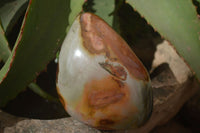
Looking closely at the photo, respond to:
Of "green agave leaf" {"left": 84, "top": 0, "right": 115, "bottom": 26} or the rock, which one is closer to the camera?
the rock

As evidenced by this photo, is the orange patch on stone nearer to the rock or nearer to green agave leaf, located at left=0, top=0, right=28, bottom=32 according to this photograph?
the rock

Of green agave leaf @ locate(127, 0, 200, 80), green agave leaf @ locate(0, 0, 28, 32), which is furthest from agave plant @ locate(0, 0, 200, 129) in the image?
green agave leaf @ locate(0, 0, 28, 32)

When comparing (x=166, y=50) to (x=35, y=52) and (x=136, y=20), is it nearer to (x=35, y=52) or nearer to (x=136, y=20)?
(x=136, y=20)

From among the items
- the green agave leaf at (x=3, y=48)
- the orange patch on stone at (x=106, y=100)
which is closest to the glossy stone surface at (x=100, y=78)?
the orange patch on stone at (x=106, y=100)

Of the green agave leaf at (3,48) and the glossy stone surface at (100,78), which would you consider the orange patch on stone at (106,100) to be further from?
the green agave leaf at (3,48)

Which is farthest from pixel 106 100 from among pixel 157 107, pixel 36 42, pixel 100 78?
pixel 157 107

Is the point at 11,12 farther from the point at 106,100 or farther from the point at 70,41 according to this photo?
the point at 106,100
